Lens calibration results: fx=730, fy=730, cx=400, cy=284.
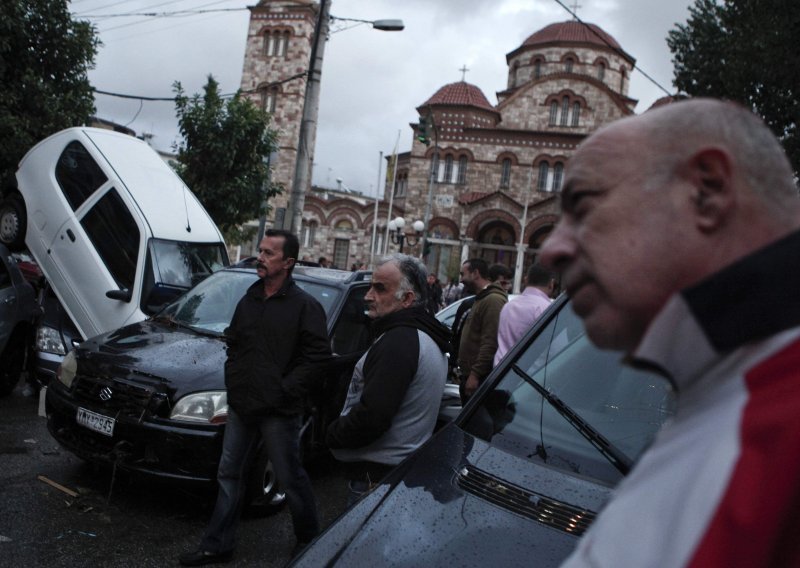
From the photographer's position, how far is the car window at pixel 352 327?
6.19 meters

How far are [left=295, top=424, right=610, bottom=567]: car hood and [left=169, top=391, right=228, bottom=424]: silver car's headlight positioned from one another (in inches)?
106

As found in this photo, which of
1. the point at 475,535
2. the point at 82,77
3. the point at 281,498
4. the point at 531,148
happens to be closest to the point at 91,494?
the point at 281,498

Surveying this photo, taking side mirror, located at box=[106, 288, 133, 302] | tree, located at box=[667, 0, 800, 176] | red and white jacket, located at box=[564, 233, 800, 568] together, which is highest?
tree, located at box=[667, 0, 800, 176]

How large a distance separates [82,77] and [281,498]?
41.3ft

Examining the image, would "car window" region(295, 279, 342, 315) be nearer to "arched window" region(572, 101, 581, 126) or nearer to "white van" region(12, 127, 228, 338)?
"white van" region(12, 127, 228, 338)

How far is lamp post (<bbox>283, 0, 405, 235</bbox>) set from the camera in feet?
44.2

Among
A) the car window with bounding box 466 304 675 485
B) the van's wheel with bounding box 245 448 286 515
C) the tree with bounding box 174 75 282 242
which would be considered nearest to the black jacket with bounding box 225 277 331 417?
the van's wheel with bounding box 245 448 286 515

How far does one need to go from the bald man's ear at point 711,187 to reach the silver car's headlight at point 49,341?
793 cm

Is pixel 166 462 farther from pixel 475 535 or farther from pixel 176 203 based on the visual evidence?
pixel 176 203

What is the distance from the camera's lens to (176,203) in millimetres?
9539

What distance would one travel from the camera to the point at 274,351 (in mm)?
4422

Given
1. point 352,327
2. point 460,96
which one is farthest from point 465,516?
point 460,96

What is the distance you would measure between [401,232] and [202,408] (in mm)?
25244

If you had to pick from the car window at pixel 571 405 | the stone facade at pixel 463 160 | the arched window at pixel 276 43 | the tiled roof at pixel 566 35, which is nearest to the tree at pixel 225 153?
the car window at pixel 571 405
